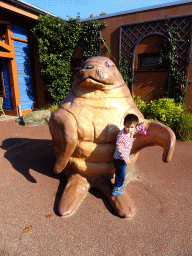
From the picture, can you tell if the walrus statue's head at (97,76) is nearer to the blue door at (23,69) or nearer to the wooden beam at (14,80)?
the wooden beam at (14,80)

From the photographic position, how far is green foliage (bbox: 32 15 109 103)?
7566 mm

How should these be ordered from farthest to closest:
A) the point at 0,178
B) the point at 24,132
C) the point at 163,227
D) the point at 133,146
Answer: the point at 24,132 → the point at 0,178 → the point at 133,146 → the point at 163,227

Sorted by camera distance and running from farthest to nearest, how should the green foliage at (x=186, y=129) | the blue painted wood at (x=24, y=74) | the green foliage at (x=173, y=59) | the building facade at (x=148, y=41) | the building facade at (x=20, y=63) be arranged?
the blue painted wood at (x=24, y=74), the building facade at (x=20, y=63), the green foliage at (x=173, y=59), the building facade at (x=148, y=41), the green foliage at (x=186, y=129)

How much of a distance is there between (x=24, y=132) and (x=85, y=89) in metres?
3.78

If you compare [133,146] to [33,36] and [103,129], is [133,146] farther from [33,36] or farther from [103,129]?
[33,36]

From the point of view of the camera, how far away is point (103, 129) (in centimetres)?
205

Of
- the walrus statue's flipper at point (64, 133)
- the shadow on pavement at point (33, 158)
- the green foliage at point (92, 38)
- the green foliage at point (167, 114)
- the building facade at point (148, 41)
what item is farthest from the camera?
the green foliage at point (92, 38)

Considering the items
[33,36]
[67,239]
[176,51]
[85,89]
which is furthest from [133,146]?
[33,36]

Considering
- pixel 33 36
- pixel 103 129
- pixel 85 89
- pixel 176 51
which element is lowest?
pixel 103 129

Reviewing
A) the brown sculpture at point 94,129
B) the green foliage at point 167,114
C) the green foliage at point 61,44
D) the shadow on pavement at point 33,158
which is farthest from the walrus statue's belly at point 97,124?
the green foliage at point 61,44

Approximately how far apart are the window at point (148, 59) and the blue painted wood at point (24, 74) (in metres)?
4.90

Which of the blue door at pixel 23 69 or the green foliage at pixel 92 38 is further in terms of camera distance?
the blue door at pixel 23 69

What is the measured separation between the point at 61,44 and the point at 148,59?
3680 mm

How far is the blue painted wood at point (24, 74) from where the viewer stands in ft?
25.7
